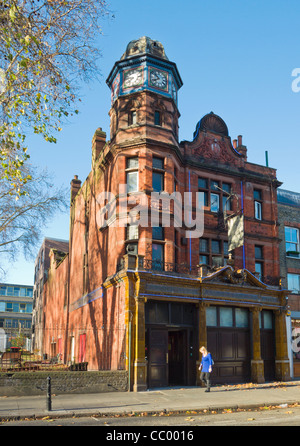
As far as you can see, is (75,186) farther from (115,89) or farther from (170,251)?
(170,251)

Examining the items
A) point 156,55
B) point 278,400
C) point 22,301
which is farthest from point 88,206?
point 22,301

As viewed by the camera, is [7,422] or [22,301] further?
[22,301]

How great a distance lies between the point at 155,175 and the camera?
22391mm

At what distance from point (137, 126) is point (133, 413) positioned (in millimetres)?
14647

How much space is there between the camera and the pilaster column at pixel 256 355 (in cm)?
2207

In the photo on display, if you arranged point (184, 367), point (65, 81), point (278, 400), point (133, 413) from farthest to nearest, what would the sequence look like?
point (184, 367) → point (278, 400) → point (65, 81) → point (133, 413)

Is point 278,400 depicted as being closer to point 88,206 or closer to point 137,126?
point 137,126

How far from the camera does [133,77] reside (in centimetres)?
2362

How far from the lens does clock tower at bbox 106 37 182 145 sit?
22.7 metres

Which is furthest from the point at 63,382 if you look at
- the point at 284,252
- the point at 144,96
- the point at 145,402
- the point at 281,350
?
the point at 284,252

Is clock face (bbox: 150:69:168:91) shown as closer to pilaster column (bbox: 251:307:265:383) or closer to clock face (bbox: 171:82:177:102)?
clock face (bbox: 171:82:177:102)

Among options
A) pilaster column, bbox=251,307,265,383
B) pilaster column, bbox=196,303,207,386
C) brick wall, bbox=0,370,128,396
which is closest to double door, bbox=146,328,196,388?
pilaster column, bbox=196,303,207,386

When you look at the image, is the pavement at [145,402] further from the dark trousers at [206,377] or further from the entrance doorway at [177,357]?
the entrance doorway at [177,357]

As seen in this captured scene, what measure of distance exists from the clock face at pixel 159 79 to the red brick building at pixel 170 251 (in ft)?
0.18
